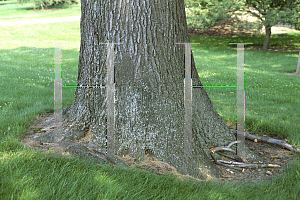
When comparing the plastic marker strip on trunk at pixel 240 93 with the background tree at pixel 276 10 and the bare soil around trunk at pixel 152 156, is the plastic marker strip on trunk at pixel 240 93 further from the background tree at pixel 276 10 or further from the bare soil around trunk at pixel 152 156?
the background tree at pixel 276 10

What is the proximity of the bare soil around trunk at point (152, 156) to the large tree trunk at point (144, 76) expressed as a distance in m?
0.10

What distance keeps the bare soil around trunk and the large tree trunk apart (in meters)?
0.10

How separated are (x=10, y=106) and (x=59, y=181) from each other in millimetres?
2958

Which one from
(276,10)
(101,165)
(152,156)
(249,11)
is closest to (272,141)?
(152,156)

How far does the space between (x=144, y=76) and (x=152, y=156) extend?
82cm

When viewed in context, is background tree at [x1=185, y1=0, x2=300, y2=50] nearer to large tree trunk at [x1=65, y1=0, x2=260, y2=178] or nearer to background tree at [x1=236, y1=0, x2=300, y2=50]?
background tree at [x1=236, y1=0, x2=300, y2=50]

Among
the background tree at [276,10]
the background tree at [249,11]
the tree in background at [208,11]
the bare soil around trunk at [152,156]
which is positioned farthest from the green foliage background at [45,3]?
the bare soil around trunk at [152,156]

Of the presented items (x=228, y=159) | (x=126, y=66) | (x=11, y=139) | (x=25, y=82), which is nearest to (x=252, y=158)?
(x=228, y=159)

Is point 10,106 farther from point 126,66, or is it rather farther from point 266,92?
point 266,92

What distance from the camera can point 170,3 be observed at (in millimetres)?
2822

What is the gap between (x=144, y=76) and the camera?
276 cm

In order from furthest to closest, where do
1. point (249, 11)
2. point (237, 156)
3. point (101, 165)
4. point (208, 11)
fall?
point (208, 11) < point (249, 11) < point (237, 156) < point (101, 165)

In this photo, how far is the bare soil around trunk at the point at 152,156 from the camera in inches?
102

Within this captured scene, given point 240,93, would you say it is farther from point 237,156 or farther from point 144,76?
point 144,76
